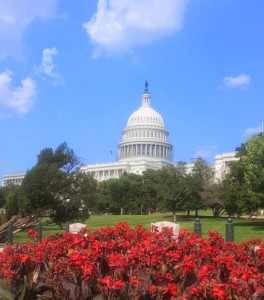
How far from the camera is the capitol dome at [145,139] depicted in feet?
471

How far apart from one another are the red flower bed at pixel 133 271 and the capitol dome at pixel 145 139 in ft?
444

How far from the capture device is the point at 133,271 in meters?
4.85

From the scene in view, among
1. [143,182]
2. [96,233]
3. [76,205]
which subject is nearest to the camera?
[96,233]

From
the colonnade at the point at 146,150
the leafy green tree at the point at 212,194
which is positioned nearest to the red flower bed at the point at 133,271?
the leafy green tree at the point at 212,194

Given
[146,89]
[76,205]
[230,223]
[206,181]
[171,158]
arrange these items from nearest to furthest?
[230,223] < [76,205] < [206,181] < [171,158] < [146,89]

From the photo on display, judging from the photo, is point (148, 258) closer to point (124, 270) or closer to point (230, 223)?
point (124, 270)

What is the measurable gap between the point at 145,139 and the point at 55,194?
116486 millimetres

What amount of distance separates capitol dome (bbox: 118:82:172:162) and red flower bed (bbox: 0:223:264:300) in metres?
135

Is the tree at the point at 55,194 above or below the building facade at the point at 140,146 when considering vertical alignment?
below

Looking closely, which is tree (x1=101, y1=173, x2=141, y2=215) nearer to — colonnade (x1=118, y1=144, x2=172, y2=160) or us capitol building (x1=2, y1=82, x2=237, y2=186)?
us capitol building (x1=2, y1=82, x2=237, y2=186)

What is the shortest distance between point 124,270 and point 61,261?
813 mm

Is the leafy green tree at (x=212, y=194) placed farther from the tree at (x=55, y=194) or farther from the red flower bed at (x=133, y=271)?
the red flower bed at (x=133, y=271)

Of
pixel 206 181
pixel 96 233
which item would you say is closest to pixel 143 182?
pixel 206 181

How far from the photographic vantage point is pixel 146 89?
163250 millimetres
